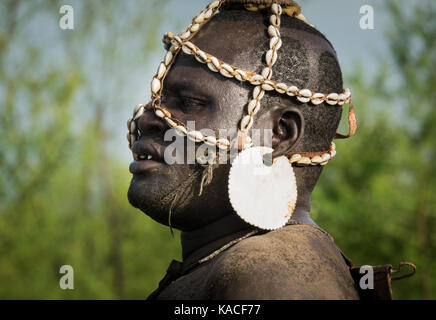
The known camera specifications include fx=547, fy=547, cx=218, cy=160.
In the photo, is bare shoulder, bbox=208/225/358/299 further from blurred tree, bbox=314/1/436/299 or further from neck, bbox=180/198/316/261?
blurred tree, bbox=314/1/436/299

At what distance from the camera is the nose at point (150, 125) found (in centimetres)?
312

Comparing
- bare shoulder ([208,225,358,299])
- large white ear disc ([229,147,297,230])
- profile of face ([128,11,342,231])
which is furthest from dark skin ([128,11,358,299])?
bare shoulder ([208,225,358,299])

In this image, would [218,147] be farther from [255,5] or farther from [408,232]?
[408,232]

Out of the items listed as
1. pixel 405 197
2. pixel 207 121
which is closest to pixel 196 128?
pixel 207 121

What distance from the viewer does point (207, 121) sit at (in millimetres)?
2998

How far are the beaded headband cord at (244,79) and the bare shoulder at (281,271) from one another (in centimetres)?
59

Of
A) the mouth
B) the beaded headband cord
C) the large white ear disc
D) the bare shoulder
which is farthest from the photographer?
the mouth

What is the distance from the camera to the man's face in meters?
3.01

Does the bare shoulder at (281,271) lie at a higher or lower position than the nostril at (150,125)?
lower

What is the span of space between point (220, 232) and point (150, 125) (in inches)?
28.9

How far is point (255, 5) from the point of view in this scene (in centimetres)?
330

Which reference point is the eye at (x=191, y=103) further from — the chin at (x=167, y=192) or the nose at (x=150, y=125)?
the chin at (x=167, y=192)

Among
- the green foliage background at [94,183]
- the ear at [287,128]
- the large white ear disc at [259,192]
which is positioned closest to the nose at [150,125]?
the large white ear disc at [259,192]

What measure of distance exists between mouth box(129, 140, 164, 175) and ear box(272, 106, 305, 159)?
0.66 meters
